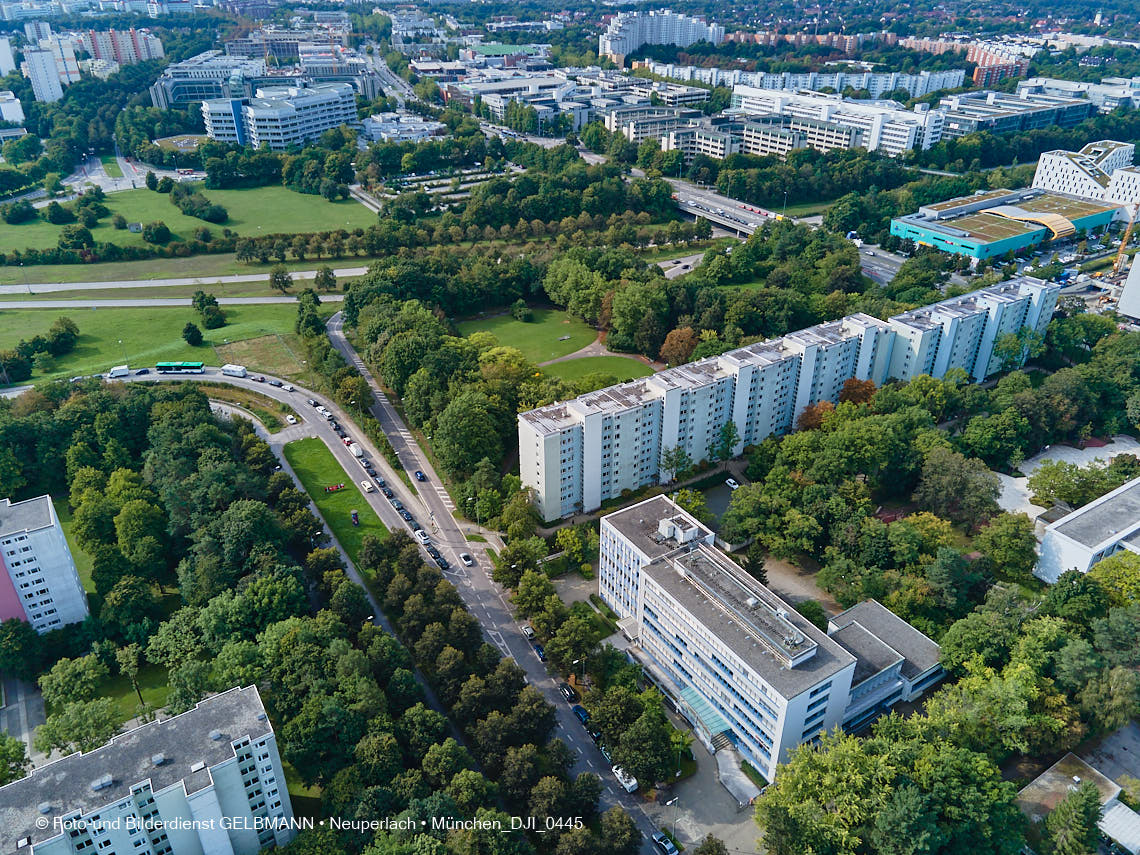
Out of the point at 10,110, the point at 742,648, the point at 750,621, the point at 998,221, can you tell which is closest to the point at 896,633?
the point at 750,621

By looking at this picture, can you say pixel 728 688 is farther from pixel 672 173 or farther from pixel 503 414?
pixel 672 173

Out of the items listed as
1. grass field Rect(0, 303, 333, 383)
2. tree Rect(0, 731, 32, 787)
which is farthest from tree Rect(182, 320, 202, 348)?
tree Rect(0, 731, 32, 787)

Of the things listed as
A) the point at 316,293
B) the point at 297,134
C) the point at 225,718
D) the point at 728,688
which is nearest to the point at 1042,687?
the point at 728,688

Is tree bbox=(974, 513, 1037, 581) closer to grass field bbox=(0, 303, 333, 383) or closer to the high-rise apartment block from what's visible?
the high-rise apartment block

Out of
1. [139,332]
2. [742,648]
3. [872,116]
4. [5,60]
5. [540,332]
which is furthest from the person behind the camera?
[5,60]

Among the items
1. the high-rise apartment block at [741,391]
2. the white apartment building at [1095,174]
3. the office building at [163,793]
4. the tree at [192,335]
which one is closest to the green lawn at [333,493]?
the high-rise apartment block at [741,391]

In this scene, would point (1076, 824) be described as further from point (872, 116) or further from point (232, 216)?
point (872, 116)
